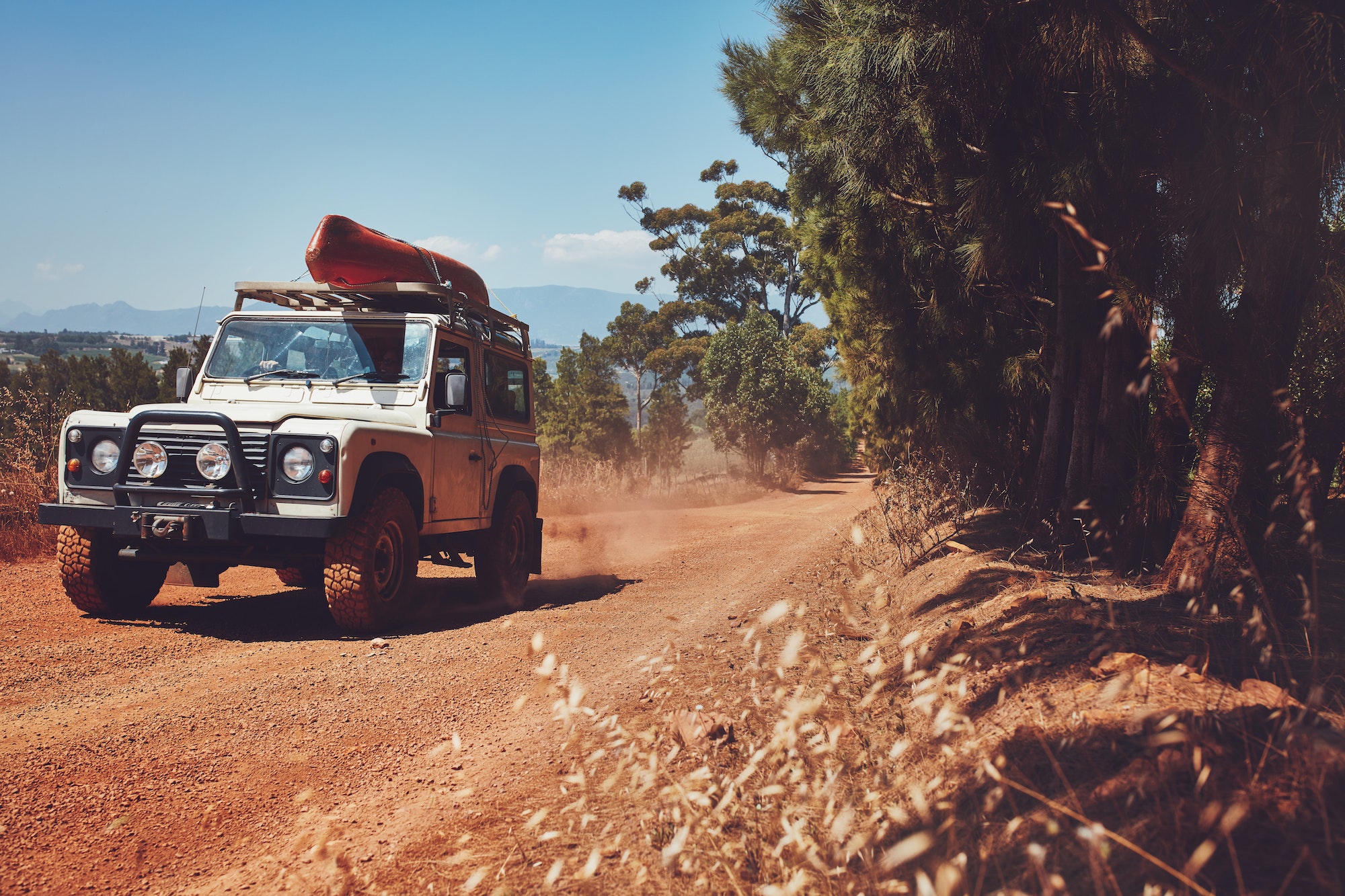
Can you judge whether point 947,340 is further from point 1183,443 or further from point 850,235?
point 1183,443

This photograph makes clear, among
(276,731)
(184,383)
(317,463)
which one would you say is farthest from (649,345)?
(276,731)

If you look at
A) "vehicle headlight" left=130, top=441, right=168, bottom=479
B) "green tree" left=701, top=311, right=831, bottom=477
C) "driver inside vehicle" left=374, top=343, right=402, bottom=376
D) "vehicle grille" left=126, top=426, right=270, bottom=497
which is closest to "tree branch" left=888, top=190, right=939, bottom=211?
"driver inside vehicle" left=374, top=343, right=402, bottom=376

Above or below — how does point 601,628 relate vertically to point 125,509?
below

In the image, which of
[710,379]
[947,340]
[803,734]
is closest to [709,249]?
[710,379]

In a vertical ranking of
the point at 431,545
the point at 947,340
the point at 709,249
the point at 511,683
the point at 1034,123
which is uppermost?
the point at 709,249

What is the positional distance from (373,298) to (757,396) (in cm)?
2301

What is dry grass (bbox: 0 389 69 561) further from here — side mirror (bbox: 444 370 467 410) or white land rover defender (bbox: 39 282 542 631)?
side mirror (bbox: 444 370 467 410)

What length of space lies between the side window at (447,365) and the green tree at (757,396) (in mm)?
21535

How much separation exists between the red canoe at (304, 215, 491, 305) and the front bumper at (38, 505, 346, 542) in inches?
89.9

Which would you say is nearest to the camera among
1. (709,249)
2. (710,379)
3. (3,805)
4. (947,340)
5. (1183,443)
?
(3,805)

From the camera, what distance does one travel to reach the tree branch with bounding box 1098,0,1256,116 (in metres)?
4.29

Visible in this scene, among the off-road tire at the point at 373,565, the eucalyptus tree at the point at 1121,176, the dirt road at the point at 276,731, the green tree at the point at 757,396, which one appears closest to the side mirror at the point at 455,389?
the off-road tire at the point at 373,565

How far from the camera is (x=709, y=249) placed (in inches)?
1955

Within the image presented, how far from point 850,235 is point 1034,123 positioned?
3.57m
